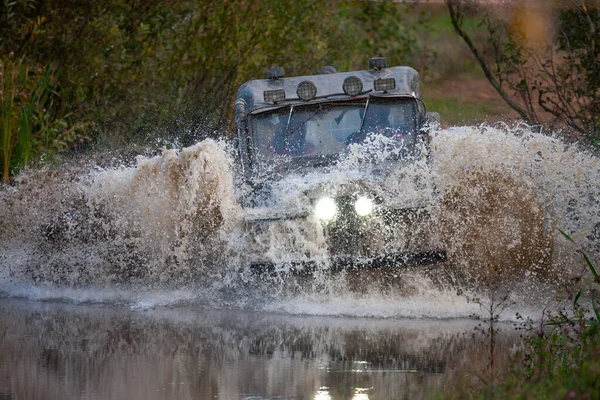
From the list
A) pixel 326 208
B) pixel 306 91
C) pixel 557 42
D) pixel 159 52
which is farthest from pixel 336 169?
pixel 557 42

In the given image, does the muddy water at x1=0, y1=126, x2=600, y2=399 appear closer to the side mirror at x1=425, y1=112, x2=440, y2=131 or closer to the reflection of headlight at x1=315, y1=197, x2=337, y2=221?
the reflection of headlight at x1=315, y1=197, x2=337, y2=221

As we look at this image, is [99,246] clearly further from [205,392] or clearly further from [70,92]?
[70,92]

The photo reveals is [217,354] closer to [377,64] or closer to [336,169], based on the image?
[336,169]

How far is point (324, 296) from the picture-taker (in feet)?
33.9

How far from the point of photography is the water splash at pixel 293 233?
10.4 metres

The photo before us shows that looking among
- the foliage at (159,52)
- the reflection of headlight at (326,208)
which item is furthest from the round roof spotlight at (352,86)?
the foliage at (159,52)

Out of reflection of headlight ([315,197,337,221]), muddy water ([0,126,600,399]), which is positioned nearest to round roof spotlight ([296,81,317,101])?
muddy water ([0,126,600,399])

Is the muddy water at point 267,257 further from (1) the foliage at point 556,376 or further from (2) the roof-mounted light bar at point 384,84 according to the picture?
(1) the foliage at point 556,376

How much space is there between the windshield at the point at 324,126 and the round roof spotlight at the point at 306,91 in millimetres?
98

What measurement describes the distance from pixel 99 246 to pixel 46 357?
3.71m

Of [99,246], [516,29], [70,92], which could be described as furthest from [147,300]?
[516,29]

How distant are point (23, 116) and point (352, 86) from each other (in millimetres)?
5450

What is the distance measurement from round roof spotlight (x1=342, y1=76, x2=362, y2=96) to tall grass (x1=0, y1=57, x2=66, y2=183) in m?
5.18

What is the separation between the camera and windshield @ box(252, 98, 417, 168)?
11.6 m
